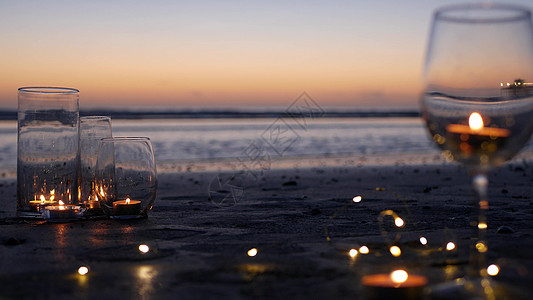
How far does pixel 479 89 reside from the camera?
5.97ft

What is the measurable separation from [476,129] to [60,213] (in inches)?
114

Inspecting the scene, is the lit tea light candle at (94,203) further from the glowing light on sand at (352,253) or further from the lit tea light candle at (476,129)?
the lit tea light candle at (476,129)

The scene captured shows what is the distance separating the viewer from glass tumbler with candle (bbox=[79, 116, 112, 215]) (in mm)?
4418

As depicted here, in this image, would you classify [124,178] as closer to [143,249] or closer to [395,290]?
[143,249]

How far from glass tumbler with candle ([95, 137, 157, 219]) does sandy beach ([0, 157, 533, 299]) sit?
0.42ft

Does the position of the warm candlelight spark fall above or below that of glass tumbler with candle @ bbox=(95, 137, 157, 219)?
below

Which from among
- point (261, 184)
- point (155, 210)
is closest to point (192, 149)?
point (261, 184)

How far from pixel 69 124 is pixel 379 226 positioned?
2.20 m

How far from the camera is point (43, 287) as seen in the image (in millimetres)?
2244

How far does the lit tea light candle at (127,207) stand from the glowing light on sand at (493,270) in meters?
2.37

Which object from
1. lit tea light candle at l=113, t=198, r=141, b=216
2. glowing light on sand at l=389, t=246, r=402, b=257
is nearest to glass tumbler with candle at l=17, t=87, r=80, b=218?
lit tea light candle at l=113, t=198, r=141, b=216

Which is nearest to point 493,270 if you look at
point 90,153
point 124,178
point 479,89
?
point 479,89

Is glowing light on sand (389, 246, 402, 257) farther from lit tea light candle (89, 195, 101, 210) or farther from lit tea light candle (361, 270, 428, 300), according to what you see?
lit tea light candle (89, 195, 101, 210)

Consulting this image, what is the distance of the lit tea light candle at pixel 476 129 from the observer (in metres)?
1.84
